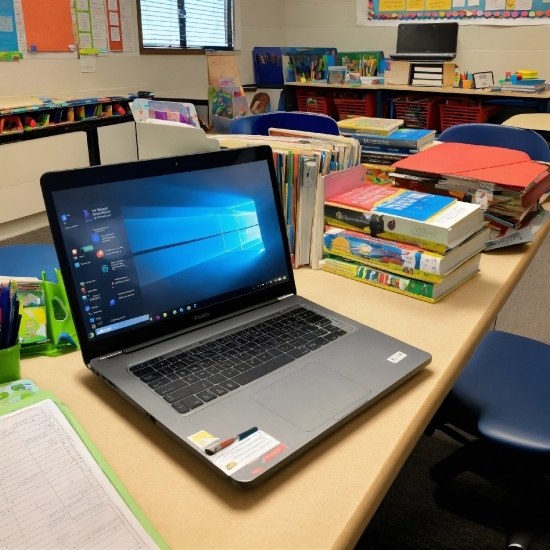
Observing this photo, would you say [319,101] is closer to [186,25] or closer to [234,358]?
[186,25]

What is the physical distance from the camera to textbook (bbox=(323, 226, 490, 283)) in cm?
106

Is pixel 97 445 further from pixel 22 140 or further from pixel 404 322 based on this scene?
pixel 22 140

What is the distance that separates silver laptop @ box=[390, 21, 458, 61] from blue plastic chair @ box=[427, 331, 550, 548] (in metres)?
3.65

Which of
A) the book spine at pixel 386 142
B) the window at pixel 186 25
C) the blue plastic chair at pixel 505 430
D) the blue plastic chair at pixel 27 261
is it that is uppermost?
the window at pixel 186 25

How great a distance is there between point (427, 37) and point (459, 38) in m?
0.26

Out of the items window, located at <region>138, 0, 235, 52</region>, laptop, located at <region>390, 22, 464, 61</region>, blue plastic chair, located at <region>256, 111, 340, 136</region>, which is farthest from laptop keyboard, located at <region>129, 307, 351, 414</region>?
laptop, located at <region>390, 22, 464, 61</region>

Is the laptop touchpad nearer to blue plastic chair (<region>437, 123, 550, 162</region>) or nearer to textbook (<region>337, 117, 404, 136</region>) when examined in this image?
textbook (<region>337, 117, 404, 136</region>)

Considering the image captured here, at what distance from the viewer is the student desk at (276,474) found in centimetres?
56

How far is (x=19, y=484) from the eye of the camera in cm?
59

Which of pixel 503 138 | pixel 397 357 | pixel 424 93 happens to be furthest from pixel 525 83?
pixel 397 357

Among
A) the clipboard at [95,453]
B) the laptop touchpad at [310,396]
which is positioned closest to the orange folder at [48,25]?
the clipboard at [95,453]

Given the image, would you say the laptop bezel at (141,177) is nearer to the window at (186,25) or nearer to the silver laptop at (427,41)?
the window at (186,25)

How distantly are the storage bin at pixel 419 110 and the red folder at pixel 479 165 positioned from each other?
10.4ft

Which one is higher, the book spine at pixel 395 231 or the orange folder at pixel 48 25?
the orange folder at pixel 48 25
